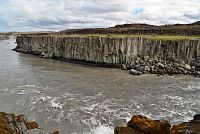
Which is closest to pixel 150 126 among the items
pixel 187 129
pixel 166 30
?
pixel 187 129

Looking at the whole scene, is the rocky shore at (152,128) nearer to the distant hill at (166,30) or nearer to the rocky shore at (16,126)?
the rocky shore at (16,126)

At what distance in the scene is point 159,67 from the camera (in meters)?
40.7

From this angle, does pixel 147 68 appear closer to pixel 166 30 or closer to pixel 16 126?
pixel 16 126

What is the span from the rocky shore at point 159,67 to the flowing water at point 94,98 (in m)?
2.02

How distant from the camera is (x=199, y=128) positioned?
11.4 m

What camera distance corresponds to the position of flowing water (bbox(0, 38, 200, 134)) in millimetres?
20344

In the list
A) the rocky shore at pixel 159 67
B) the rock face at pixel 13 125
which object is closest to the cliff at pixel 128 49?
the rocky shore at pixel 159 67

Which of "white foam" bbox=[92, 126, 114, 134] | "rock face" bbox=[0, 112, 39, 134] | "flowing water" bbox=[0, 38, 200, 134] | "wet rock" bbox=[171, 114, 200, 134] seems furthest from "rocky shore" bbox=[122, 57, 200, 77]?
"wet rock" bbox=[171, 114, 200, 134]

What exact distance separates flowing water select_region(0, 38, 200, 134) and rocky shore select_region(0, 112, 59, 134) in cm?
390

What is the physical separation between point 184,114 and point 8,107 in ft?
50.7

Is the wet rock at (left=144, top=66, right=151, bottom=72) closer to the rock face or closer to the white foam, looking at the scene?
the white foam

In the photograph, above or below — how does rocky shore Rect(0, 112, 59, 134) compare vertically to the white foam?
Result: above

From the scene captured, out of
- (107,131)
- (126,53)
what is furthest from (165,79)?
(107,131)

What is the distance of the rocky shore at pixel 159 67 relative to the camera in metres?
39.3
